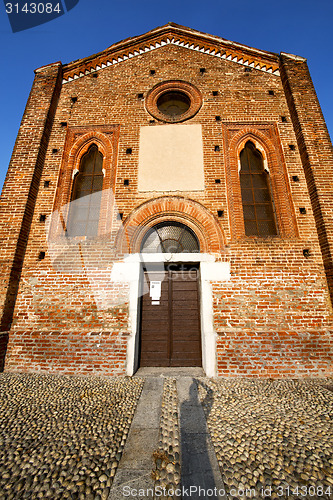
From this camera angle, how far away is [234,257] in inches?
205

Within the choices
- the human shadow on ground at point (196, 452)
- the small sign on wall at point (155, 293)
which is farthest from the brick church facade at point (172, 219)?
the human shadow on ground at point (196, 452)

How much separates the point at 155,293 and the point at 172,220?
6.47ft

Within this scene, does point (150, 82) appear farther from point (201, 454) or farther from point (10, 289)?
point (201, 454)

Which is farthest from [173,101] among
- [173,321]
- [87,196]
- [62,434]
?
[62,434]

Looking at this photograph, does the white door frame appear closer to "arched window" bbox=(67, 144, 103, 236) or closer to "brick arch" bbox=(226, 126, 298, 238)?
"brick arch" bbox=(226, 126, 298, 238)

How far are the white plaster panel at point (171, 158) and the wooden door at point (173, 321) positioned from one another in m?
2.28

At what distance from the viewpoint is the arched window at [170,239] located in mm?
5598

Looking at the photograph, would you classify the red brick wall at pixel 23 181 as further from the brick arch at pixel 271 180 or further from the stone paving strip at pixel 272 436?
the brick arch at pixel 271 180

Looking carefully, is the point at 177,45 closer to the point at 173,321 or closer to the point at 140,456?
Result: the point at 173,321

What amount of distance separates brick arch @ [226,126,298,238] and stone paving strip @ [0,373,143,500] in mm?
4427

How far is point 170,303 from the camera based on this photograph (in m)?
5.36

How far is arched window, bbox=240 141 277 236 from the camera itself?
5.68m

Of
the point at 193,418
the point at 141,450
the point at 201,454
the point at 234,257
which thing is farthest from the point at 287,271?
the point at 141,450

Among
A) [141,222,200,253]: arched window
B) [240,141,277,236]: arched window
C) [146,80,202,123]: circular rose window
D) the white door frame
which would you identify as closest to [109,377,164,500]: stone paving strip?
the white door frame
